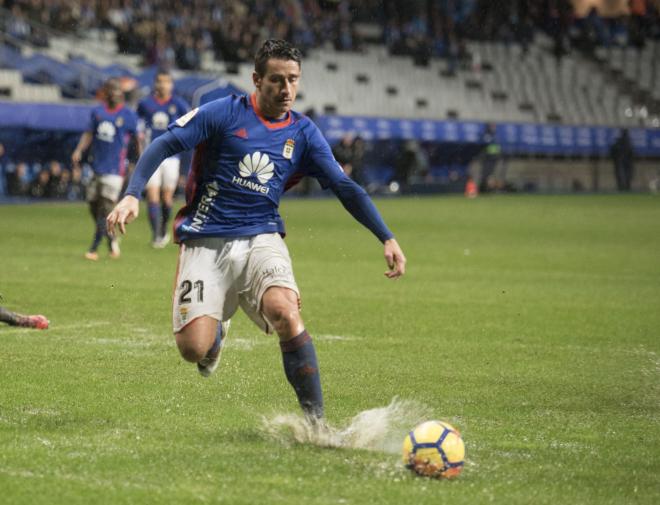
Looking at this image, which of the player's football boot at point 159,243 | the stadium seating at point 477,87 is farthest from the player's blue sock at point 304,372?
the stadium seating at point 477,87

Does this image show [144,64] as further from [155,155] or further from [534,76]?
[155,155]

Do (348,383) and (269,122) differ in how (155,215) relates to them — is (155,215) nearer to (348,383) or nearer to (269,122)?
(348,383)

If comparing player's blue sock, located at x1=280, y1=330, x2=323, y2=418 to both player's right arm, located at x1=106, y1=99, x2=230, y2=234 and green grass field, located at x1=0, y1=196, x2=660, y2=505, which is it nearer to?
green grass field, located at x1=0, y1=196, x2=660, y2=505

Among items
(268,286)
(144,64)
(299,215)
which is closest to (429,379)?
(268,286)

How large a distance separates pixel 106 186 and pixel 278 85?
11110 millimetres

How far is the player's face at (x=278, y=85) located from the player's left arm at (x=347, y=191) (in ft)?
0.92

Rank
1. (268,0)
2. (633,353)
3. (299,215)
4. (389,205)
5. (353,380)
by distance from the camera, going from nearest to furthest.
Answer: (353,380) < (633,353) < (299,215) < (389,205) < (268,0)

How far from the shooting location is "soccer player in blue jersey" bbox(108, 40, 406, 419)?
20.0 feet

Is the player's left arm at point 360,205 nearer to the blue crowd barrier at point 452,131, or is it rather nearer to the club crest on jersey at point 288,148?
the club crest on jersey at point 288,148

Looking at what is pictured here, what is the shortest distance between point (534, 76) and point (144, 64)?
832 inches

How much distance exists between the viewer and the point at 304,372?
19.5 feet

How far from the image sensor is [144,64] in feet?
121

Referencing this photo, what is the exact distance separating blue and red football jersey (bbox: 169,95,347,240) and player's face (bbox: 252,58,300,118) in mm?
117

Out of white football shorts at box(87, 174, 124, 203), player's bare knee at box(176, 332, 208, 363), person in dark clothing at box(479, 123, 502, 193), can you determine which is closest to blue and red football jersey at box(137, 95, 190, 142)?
white football shorts at box(87, 174, 124, 203)
